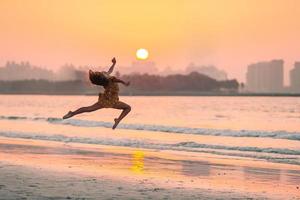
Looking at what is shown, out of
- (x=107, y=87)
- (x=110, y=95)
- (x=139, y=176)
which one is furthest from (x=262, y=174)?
(x=107, y=87)

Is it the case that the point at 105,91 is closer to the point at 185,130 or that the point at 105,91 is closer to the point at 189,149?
the point at 189,149

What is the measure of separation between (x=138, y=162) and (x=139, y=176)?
13.9ft

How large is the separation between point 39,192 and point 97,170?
17.0 ft

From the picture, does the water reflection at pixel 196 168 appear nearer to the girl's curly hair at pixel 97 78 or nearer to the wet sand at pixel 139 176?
the wet sand at pixel 139 176

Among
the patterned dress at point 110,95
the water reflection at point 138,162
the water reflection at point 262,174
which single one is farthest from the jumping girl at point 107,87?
the water reflection at point 262,174

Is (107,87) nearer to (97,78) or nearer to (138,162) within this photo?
(97,78)

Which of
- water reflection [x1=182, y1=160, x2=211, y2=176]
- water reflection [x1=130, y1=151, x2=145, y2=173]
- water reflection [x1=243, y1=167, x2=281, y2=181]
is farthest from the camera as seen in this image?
water reflection [x1=130, y1=151, x2=145, y2=173]

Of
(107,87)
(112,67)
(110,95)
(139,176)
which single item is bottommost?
(139,176)

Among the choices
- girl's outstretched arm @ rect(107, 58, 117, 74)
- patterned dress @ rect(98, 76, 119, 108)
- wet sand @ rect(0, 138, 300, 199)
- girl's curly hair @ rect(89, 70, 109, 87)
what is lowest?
wet sand @ rect(0, 138, 300, 199)

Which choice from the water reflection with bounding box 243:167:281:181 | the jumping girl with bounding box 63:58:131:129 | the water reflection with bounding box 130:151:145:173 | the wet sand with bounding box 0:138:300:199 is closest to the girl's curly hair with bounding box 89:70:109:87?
the jumping girl with bounding box 63:58:131:129

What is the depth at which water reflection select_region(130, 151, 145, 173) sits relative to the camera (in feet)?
61.9

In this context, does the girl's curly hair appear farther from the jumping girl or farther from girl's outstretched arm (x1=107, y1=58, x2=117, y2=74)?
girl's outstretched arm (x1=107, y1=58, x2=117, y2=74)

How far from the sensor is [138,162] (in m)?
21.2

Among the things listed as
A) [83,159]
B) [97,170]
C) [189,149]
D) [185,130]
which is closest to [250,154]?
[189,149]
